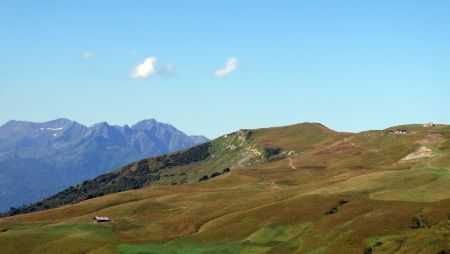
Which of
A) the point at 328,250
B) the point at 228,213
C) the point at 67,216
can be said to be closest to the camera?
the point at 328,250

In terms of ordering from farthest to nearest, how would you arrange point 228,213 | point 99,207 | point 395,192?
point 99,207 → point 228,213 → point 395,192

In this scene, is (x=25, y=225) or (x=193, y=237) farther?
(x=25, y=225)

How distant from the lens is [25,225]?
137 m

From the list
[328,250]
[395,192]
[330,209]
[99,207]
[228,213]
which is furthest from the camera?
[99,207]

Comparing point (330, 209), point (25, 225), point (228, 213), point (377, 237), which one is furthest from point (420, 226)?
point (25, 225)

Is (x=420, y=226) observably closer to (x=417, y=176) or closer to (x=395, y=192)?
(x=395, y=192)

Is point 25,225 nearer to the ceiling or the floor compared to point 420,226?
nearer to the ceiling

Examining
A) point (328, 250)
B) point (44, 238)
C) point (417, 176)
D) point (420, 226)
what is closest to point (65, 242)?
point (44, 238)

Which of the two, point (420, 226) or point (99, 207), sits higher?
point (99, 207)

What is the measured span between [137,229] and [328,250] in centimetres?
5116

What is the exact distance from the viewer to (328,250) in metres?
85.4

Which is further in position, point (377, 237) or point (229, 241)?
point (229, 241)

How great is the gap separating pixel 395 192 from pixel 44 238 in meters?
Answer: 70.6

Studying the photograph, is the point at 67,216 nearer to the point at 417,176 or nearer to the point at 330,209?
the point at 330,209
